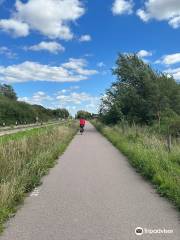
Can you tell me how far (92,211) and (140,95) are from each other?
42.6 m

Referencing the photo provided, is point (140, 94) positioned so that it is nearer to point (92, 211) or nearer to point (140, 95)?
point (140, 95)

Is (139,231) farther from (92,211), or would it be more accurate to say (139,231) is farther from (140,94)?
(140,94)

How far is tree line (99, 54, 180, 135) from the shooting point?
46453mm

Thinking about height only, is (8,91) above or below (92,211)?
above

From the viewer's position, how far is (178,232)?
622 centimetres

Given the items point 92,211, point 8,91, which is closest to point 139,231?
point 92,211

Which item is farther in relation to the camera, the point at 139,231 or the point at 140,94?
the point at 140,94

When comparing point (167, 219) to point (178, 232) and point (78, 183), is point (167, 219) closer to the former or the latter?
point (178, 232)

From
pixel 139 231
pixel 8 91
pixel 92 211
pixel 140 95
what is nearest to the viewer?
pixel 139 231

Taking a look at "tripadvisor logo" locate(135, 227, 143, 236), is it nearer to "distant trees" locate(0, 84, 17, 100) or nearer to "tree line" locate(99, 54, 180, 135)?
"tree line" locate(99, 54, 180, 135)

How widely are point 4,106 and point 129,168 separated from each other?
85784 mm

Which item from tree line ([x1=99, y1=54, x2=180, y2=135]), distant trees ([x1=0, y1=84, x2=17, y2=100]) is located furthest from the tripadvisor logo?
distant trees ([x1=0, y1=84, x2=17, y2=100])

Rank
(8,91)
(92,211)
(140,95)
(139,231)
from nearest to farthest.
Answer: (139,231) → (92,211) → (140,95) → (8,91)

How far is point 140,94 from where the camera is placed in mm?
49844
